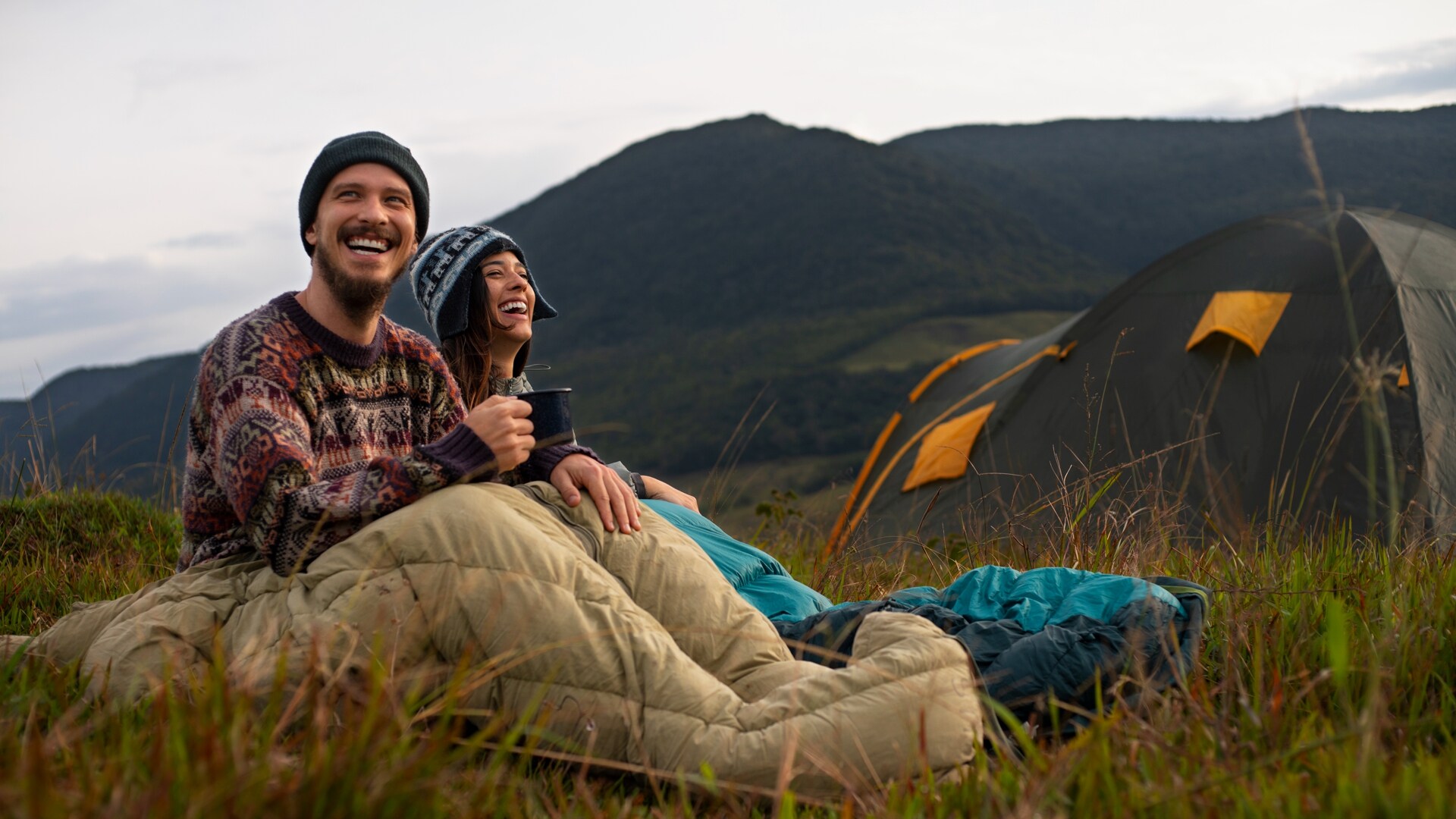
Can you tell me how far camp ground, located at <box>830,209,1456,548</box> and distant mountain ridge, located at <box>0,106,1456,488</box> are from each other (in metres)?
44.0

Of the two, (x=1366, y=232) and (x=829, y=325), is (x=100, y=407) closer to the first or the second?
(x=829, y=325)

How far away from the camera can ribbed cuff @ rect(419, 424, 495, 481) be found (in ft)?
7.17

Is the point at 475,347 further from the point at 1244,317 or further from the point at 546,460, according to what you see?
the point at 1244,317

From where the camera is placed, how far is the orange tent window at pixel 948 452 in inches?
256

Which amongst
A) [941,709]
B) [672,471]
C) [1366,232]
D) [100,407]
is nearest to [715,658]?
[941,709]

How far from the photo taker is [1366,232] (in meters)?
5.53

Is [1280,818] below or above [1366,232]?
below

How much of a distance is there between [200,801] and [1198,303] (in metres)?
6.15

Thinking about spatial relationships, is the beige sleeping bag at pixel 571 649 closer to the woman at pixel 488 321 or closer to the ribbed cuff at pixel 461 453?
the ribbed cuff at pixel 461 453

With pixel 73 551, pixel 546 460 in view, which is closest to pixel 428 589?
pixel 546 460

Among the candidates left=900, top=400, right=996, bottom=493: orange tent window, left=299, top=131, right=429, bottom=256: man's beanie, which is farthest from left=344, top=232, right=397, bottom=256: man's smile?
left=900, top=400, right=996, bottom=493: orange tent window

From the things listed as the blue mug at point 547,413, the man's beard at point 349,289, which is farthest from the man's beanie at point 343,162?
the blue mug at point 547,413

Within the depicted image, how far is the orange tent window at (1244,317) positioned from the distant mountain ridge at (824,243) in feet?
147

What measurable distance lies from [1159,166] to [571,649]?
132 meters
